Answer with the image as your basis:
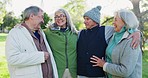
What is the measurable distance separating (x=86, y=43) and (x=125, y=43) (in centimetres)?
67

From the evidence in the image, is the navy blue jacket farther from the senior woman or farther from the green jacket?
the senior woman

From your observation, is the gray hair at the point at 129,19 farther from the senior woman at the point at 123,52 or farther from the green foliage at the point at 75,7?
the green foliage at the point at 75,7

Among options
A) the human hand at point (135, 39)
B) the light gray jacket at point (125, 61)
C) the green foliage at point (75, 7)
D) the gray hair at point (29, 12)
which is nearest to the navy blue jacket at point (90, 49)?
the light gray jacket at point (125, 61)

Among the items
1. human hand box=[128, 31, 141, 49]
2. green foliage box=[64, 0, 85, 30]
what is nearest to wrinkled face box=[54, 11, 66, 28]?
human hand box=[128, 31, 141, 49]

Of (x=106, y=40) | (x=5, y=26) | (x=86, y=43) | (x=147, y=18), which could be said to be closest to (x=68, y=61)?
(x=86, y=43)

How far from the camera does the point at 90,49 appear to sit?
3.76 m

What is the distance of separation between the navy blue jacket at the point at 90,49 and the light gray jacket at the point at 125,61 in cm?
35

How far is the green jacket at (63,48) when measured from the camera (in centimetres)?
379

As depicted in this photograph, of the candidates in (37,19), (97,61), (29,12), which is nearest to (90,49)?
(97,61)

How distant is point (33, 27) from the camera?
344 centimetres

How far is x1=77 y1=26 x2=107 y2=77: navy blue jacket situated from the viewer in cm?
373

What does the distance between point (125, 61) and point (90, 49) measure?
2.14 ft

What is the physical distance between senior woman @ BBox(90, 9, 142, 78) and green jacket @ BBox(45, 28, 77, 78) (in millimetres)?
526

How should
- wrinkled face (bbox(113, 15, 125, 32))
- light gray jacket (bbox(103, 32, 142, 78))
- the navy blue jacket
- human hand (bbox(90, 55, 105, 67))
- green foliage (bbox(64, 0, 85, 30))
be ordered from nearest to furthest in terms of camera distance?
light gray jacket (bbox(103, 32, 142, 78))
wrinkled face (bbox(113, 15, 125, 32))
human hand (bbox(90, 55, 105, 67))
the navy blue jacket
green foliage (bbox(64, 0, 85, 30))
